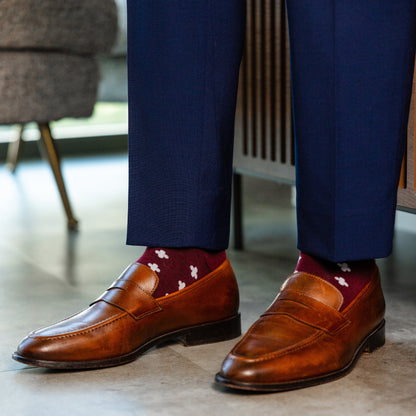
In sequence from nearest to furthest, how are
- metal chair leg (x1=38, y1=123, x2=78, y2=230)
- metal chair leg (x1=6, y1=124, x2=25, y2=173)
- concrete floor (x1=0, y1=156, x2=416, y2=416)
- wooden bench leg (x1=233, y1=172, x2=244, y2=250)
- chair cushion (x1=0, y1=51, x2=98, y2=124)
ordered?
concrete floor (x1=0, y1=156, x2=416, y2=416)
wooden bench leg (x1=233, y1=172, x2=244, y2=250)
chair cushion (x1=0, y1=51, x2=98, y2=124)
metal chair leg (x1=38, y1=123, x2=78, y2=230)
metal chair leg (x1=6, y1=124, x2=25, y2=173)

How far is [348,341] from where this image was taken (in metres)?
0.77

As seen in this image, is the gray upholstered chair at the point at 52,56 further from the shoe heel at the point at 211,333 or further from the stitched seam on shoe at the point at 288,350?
the stitched seam on shoe at the point at 288,350

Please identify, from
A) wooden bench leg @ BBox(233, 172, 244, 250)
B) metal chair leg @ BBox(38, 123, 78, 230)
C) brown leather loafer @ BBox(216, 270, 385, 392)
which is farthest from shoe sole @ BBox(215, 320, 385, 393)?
metal chair leg @ BBox(38, 123, 78, 230)

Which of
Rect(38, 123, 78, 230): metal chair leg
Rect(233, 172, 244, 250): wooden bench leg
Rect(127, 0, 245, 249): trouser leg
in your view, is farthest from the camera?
Rect(38, 123, 78, 230): metal chair leg

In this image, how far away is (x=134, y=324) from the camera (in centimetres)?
80

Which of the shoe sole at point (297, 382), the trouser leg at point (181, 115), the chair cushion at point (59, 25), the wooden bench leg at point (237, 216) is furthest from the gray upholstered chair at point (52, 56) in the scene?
the shoe sole at point (297, 382)

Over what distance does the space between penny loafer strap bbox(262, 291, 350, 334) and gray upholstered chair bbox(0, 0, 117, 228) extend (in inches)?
35.7

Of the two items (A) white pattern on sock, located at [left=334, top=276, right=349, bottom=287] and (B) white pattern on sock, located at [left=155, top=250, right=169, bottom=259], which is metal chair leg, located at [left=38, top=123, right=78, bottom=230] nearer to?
(B) white pattern on sock, located at [left=155, top=250, right=169, bottom=259]

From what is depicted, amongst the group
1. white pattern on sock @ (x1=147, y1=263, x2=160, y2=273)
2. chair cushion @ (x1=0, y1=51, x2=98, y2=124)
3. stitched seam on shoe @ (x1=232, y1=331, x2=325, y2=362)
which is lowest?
stitched seam on shoe @ (x1=232, y1=331, x2=325, y2=362)

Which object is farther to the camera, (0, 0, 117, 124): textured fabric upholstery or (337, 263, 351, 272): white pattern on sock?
(0, 0, 117, 124): textured fabric upholstery

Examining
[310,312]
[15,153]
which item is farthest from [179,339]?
[15,153]

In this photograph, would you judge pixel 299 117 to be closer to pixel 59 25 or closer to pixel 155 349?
pixel 155 349

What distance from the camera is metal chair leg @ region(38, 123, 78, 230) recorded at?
5.33 ft

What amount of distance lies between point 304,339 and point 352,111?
22 centimetres
